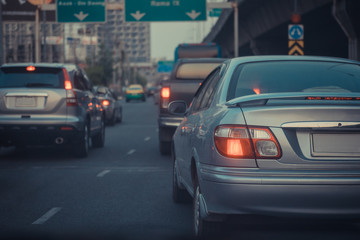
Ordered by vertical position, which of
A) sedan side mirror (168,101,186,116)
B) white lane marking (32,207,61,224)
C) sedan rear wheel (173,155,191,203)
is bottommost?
white lane marking (32,207,61,224)

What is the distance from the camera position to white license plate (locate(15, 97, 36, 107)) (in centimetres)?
1242

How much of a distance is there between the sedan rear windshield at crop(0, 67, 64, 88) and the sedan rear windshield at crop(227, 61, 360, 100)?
286 inches

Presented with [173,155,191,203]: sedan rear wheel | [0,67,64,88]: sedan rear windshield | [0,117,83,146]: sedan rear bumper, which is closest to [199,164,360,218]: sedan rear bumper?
[173,155,191,203]: sedan rear wheel

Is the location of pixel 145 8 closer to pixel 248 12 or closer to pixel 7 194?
pixel 248 12

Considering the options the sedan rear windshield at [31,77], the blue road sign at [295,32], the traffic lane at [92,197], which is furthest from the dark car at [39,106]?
the blue road sign at [295,32]

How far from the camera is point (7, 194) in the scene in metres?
8.73

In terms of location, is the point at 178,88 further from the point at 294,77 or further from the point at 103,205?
the point at 294,77

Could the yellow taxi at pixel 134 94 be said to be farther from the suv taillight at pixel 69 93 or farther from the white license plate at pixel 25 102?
the white license plate at pixel 25 102

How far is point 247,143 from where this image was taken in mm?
4812

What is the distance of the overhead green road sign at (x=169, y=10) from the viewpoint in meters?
33.7

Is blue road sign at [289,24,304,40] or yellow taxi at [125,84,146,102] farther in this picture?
yellow taxi at [125,84,146,102]

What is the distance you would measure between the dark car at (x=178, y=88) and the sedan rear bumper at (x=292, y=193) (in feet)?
25.9

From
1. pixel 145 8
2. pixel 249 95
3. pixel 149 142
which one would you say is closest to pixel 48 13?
pixel 145 8

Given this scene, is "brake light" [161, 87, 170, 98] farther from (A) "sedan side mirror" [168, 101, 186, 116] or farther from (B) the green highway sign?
(B) the green highway sign
